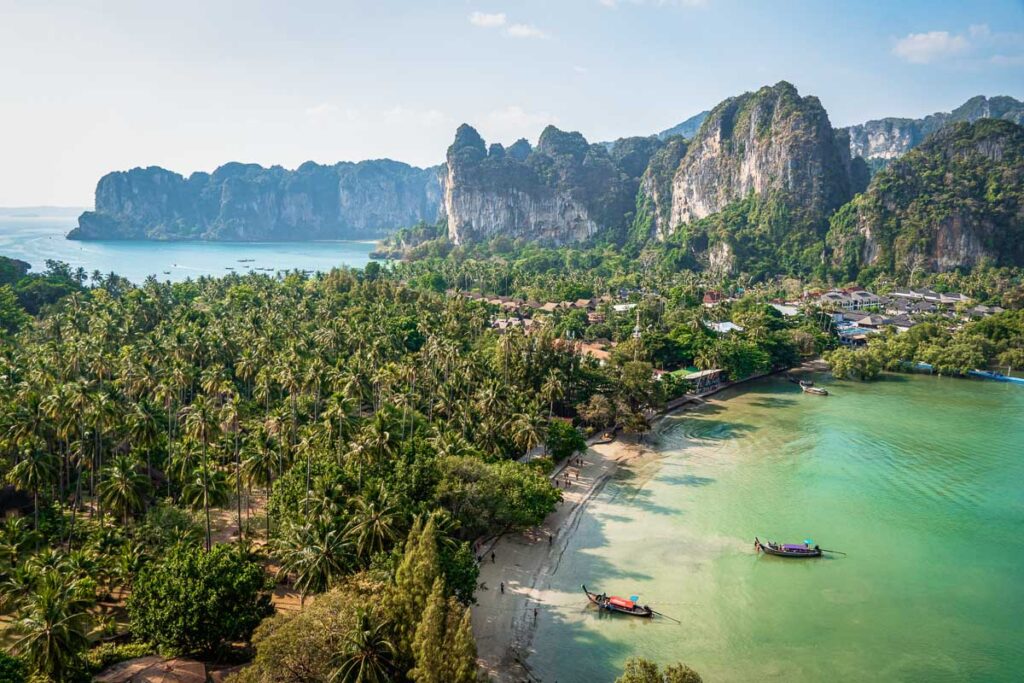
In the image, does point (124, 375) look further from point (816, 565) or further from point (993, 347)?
point (993, 347)

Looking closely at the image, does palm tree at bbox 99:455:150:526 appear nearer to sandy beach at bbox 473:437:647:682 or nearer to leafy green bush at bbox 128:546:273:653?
leafy green bush at bbox 128:546:273:653

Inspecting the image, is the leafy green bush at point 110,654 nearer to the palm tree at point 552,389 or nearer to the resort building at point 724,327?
the palm tree at point 552,389

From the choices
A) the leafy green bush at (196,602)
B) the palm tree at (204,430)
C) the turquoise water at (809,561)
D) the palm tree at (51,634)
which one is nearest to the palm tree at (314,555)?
the leafy green bush at (196,602)

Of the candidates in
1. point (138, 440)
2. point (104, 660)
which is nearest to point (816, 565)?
point (104, 660)

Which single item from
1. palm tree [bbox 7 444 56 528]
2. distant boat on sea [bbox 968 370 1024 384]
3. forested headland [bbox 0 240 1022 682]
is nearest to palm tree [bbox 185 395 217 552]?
forested headland [bbox 0 240 1022 682]

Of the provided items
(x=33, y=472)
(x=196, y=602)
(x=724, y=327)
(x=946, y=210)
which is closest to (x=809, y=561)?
(x=196, y=602)

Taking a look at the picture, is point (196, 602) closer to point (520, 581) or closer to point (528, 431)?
point (520, 581)

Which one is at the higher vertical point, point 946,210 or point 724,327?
point 946,210
